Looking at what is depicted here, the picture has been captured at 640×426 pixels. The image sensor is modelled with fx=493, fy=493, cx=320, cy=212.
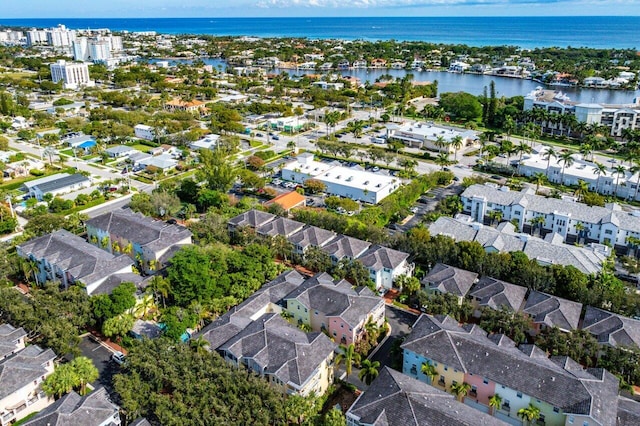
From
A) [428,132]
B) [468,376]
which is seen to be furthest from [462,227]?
[428,132]

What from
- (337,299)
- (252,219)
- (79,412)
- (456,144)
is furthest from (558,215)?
(79,412)

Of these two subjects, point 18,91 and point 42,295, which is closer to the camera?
point 42,295

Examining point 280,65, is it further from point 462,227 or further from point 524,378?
point 524,378

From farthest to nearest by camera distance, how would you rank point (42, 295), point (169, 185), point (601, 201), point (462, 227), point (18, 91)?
point (18, 91), point (169, 185), point (601, 201), point (462, 227), point (42, 295)

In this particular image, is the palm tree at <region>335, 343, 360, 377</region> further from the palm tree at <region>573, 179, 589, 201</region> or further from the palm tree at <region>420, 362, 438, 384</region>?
the palm tree at <region>573, 179, 589, 201</region>

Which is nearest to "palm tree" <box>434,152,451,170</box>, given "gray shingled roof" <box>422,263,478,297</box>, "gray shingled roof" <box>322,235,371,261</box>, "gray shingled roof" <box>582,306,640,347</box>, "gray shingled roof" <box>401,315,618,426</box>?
"gray shingled roof" <box>322,235,371,261</box>

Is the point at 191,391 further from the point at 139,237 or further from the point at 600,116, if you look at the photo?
the point at 600,116
